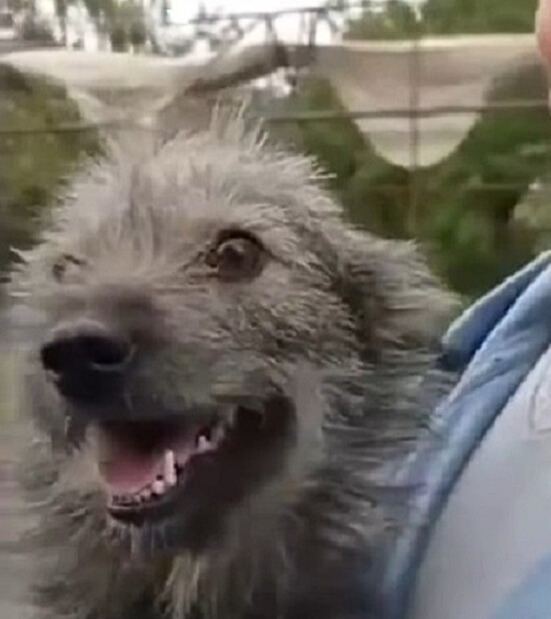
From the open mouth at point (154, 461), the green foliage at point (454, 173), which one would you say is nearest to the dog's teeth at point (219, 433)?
the open mouth at point (154, 461)

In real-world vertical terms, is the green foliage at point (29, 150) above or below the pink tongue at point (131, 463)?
above

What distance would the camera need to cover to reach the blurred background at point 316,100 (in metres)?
0.63

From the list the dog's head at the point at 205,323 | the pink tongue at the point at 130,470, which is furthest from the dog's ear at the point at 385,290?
the pink tongue at the point at 130,470

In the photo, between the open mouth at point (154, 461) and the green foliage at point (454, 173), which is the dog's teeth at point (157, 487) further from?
the green foliage at point (454, 173)

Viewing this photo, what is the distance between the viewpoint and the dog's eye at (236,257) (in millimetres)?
618

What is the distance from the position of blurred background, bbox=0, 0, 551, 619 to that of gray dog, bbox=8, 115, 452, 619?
0.01 m

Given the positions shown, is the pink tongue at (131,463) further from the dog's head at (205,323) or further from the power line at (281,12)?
the power line at (281,12)

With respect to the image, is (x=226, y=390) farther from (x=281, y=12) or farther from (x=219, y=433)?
(x=281, y=12)

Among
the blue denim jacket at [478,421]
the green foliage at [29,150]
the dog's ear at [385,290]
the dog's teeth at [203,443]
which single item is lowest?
the blue denim jacket at [478,421]

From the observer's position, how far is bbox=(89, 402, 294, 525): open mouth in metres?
Answer: 0.58

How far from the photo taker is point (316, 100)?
2.12 ft

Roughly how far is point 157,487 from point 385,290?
0.13 m

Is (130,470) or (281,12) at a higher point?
(281,12)

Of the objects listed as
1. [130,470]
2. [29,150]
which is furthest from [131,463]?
[29,150]
